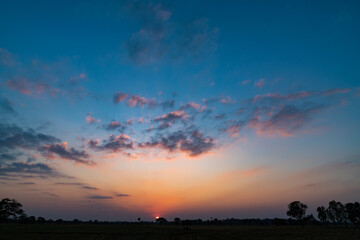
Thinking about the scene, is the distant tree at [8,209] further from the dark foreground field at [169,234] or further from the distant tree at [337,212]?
the distant tree at [337,212]

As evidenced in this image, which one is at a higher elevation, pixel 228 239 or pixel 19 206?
pixel 19 206

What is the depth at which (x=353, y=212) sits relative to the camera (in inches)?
6201

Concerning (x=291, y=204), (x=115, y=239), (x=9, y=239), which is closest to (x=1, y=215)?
(x=9, y=239)

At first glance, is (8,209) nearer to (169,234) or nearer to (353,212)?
(169,234)

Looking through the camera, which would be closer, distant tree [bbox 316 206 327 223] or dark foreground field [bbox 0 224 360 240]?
dark foreground field [bbox 0 224 360 240]

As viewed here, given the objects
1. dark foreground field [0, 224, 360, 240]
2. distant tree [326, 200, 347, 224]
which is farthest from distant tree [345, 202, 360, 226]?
dark foreground field [0, 224, 360, 240]

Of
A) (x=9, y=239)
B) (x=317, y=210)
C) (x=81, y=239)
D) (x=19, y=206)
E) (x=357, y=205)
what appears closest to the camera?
(x=9, y=239)

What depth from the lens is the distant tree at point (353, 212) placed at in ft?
515

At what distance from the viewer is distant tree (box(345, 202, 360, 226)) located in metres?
157

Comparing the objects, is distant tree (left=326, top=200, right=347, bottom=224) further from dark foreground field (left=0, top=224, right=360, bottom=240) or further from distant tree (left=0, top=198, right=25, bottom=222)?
distant tree (left=0, top=198, right=25, bottom=222)

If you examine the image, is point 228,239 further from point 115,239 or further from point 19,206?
point 19,206

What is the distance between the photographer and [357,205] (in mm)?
159625

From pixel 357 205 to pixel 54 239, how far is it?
7339 inches

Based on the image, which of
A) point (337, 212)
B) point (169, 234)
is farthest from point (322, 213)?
point (169, 234)
